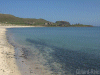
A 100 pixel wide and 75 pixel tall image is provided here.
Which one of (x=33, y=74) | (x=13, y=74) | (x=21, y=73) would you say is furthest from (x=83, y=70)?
(x=13, y=74)

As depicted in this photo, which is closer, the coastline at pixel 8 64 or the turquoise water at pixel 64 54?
the coastline at pixel 8 64

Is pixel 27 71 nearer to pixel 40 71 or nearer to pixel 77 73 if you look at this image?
pixel 40 71

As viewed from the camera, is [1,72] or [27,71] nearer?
[1,72]

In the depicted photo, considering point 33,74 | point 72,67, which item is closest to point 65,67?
point 72,67

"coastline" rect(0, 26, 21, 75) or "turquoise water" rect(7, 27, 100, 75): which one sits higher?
"coastline" rect(0, 26, 21, 75)

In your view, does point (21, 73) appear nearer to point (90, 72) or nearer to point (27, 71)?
point (27, 71)

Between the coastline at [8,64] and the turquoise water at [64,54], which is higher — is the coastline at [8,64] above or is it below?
above

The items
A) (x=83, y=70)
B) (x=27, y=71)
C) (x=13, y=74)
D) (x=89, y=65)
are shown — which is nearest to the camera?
(x=13, y=74)

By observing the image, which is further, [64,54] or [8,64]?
[64,54]

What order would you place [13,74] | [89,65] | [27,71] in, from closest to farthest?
[13,74], [27,71], [89,65]

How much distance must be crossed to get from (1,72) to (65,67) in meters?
4.82

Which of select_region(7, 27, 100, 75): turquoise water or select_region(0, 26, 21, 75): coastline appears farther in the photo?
select_region(7, 27, 100, 75): turquoise water

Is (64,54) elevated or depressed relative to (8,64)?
depressed

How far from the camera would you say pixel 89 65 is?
9242 mm
